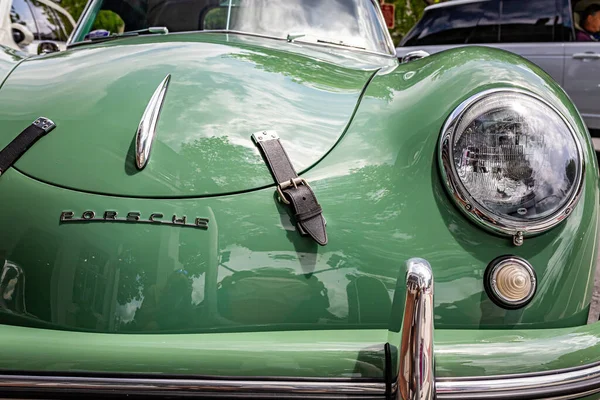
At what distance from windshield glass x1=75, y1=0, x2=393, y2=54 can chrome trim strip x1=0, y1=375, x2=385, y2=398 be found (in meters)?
1.75

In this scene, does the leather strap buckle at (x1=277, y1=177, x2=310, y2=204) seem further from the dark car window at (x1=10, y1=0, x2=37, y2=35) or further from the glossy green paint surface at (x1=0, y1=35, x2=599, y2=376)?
the dark car window at (x1=10, y1=0, x2=37, y2=35)

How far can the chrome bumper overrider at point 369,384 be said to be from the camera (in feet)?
4.18

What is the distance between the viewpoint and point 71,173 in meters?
1.58

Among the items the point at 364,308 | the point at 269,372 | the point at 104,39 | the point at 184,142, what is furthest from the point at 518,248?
the point at 104,39

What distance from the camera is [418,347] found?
127cm

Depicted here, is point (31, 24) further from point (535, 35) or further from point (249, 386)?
point (249, 386)

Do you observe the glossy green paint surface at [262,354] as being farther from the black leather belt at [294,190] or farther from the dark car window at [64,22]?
the dark car window at [64,22]

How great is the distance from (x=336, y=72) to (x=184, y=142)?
65cm

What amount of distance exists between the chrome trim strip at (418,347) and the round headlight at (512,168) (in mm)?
353

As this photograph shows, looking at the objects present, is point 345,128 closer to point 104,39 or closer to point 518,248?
point 518,248

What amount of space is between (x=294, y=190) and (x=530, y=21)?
684cm

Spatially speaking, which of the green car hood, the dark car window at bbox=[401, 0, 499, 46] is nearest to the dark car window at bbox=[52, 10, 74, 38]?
the dark car window at bbox=[401, 0, 499, 46]

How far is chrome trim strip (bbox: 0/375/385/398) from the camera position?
4.27ft

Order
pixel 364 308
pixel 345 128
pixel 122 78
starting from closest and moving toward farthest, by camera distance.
Result: pixel 364 308 → pixel 345 128 → pixel 122 78
